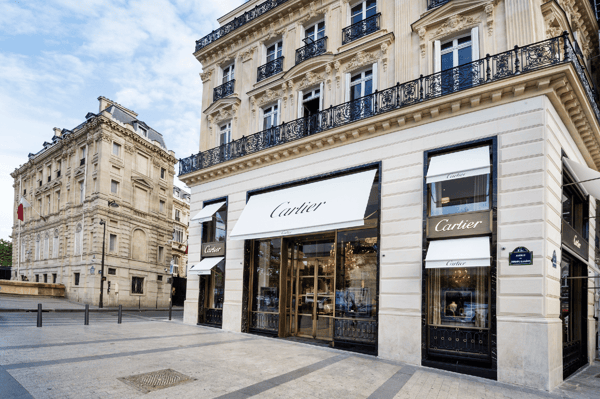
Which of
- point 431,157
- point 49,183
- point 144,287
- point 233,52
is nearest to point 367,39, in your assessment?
point 431,157

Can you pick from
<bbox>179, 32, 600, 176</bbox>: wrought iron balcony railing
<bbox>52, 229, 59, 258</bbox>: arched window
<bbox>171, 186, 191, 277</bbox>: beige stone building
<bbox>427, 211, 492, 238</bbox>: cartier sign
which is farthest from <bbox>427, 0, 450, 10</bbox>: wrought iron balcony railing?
<bbox>171, 186, 191, 277</bbox>: beige stone building

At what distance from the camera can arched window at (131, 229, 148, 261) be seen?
36.1 meters

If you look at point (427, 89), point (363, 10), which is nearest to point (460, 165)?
point (427, 89)

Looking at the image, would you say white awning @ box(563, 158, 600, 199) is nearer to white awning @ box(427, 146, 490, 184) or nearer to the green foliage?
white awning @ box(427, 146, 490, 184)

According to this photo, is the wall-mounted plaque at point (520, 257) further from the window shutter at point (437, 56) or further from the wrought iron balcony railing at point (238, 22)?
the wrought iron balcony railing at point (238, 22)

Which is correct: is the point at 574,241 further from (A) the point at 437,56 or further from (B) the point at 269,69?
(B) the point at 269,69

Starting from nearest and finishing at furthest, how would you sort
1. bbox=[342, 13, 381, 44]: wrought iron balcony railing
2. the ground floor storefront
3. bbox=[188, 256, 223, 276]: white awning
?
the ground floor storefront < bbox=[342, 13, 381, 44]: wrought iron balcony railing < bbox=[188, 256, 223, 276]: white awning

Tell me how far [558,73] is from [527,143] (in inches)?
64.8

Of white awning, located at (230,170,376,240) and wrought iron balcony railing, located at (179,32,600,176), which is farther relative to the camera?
white awning, located at (230,170,376,240)

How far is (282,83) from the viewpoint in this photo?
15320mm

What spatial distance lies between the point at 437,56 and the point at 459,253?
228 inches

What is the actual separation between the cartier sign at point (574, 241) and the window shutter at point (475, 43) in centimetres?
493

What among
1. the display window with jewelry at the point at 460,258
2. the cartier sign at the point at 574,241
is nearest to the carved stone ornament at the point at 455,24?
the display window with jewelry at the point at 460,258

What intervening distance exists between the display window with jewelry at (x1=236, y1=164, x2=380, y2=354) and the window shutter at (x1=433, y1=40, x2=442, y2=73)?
3453 millimetres
